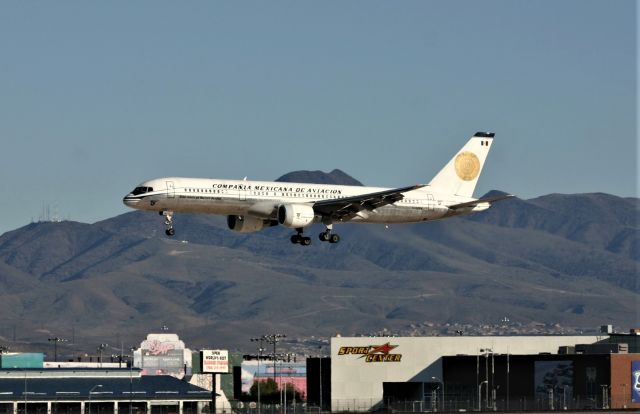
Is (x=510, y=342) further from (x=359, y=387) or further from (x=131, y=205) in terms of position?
(x=131, y=205)

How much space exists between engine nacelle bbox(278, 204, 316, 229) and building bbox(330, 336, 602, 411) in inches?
2384

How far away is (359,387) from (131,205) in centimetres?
6915

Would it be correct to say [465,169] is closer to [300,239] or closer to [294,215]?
[300,239]

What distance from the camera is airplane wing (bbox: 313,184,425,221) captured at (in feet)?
429

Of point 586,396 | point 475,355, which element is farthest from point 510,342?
point 586,396

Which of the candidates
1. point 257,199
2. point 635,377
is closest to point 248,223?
point 257,199

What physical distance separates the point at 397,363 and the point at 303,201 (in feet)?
200

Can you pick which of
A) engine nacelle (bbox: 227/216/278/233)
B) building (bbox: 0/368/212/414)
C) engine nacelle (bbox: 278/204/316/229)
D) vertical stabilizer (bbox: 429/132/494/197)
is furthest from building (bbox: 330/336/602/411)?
engine nacelle (bbox: 278/204/316/229)

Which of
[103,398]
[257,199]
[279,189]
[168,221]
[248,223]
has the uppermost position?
[279,189]

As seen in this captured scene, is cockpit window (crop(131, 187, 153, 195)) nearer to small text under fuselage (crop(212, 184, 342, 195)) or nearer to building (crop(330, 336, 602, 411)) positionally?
small text under fuselage (crop(212, 184, 342, 195))

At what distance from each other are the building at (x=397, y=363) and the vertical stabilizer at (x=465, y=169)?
40894 mm

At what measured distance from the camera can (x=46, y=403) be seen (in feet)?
612

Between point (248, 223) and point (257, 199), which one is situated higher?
point (257, 199)

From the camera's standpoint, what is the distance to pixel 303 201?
13200cm
